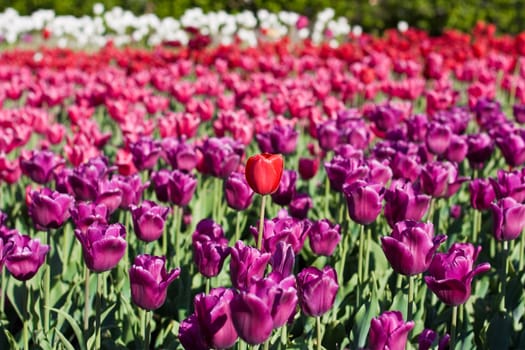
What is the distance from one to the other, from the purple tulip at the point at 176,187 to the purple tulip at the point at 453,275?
1.11 metres

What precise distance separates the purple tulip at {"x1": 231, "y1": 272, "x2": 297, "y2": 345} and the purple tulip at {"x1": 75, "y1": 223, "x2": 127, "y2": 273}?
0.62m

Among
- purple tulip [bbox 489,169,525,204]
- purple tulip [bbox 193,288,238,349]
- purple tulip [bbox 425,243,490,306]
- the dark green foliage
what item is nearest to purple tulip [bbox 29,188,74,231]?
purple tulip [bbox 193,288,238,349]

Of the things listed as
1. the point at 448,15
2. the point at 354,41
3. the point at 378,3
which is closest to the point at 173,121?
the point at 354,41

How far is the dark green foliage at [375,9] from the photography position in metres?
15.3

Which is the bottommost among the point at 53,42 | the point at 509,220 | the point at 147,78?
the point at 53,42

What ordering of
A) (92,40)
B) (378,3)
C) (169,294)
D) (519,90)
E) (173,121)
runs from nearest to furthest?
1. (169,294)
2. (173,121)
3. (519,90)
4. (92,40)
5. (378,3)

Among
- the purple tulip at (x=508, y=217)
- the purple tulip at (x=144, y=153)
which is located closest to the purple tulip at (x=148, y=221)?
the purple tulip at (x=144, y=153)

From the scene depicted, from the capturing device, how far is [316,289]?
1903 millimetres

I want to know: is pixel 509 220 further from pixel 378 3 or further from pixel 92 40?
pixel 378 3

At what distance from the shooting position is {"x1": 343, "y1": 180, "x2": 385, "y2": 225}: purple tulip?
8.02ft

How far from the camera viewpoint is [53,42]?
14.4 metres

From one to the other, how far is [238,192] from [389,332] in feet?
3.69

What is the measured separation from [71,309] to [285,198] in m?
0.89

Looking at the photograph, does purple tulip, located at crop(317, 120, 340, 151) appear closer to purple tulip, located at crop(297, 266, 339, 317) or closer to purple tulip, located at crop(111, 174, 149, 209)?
purple tulip, located at crop(111, 174, 149, 209)
